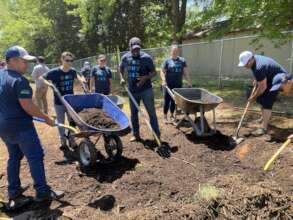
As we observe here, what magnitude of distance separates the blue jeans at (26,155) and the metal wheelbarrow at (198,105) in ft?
10.8

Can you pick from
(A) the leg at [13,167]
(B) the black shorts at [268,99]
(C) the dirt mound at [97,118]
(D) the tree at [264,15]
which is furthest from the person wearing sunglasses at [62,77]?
(D) the tree at [264,15]

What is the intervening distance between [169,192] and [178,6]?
14.7 m

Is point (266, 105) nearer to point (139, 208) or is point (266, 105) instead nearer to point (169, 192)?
point (169, 192)

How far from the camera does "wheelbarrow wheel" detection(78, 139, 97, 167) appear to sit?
5484 mm

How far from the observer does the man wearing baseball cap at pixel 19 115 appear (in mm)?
4094

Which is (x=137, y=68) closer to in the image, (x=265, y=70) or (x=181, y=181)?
(x=265, y=70)

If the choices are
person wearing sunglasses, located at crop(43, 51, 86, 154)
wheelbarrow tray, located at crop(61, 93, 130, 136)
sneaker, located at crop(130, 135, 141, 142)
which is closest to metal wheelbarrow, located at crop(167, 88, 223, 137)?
sneaker, located at crop(130, 135, 141, 142)

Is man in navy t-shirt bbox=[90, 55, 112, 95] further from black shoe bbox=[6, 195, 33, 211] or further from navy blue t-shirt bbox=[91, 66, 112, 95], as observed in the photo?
black shoe bbox=[6, 195, 33, 211]

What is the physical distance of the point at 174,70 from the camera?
8102mm

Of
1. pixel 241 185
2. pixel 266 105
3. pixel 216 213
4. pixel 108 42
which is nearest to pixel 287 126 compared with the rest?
pixel 266 105

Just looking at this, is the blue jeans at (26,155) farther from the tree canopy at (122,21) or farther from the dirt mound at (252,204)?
the tree canopy at (122,21)

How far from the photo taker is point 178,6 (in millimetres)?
17781

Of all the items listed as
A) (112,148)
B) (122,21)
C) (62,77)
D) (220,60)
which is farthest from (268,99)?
(122,21)

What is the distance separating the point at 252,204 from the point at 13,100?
117 inches
